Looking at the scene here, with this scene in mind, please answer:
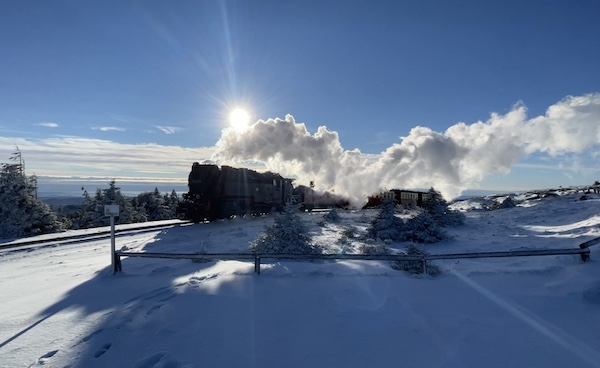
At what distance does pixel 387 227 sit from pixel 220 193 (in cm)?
1128

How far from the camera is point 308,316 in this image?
16.7 ft

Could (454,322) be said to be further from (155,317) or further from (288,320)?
(155,317)

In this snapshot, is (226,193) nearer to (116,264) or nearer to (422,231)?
(422,231)

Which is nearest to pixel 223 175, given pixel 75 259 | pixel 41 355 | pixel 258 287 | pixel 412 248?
pixel 75 259

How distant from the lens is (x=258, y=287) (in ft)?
20.6

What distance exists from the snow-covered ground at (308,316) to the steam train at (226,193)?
1288 centimetres

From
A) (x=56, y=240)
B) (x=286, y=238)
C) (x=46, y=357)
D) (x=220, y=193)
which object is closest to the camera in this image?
(x=46, y=357)

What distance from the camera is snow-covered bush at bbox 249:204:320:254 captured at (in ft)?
32.8

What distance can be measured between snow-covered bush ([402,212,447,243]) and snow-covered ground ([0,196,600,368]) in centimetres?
583

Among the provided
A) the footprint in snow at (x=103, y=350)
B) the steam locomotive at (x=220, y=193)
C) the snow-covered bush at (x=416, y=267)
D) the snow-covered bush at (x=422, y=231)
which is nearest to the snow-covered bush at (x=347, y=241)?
the snow-covered bush at (x=422, y=231)

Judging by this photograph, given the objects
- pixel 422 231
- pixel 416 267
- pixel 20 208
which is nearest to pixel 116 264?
pixel 416 267

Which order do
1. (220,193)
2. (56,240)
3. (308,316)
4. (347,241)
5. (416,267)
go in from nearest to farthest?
1. (308,316)
2. (416,267)
3. (347,241)
4. (56,240)
5. (220,193)

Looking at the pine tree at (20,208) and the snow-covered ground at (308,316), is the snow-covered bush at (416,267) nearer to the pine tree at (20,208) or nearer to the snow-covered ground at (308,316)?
the snow-covered ground at (308,316)

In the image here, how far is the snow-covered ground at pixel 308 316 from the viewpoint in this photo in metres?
4.14
